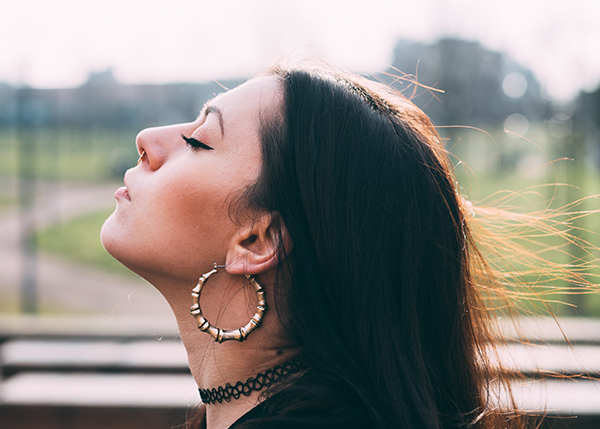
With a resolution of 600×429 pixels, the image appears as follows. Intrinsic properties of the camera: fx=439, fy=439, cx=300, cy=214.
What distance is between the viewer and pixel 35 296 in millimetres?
6297

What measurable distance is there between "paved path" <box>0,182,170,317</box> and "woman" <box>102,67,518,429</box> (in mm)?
A: 4869

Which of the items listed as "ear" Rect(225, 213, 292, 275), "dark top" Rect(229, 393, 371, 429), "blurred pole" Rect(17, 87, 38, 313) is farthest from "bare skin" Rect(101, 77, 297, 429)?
"blurred pole" Rect(17, 87, 38, 313)

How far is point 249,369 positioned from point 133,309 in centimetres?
740

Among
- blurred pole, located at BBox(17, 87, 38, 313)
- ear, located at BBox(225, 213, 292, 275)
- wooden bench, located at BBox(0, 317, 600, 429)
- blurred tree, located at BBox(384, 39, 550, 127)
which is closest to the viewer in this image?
ear, located at BBox(225, 213, 292, 275)

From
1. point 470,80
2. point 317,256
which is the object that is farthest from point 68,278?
point 317,256

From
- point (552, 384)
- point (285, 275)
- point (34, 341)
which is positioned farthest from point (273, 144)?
point (34, 341)

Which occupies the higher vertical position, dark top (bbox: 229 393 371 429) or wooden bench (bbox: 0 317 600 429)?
dark top (bbox: 229 393 371 429)

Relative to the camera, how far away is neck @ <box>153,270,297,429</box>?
1.21 m

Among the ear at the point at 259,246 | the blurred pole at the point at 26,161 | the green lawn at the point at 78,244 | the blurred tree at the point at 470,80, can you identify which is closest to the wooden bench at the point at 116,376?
the blurred pole at the point at 26,161

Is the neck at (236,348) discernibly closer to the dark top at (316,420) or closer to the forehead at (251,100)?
the dark top at (316,420)

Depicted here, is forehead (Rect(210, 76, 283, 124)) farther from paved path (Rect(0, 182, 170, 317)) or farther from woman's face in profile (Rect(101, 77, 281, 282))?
paved path (Rect(0, 182, 170, 317))

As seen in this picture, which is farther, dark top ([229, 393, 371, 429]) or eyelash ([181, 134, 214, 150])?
eyelash ([181, 134, 214, 150])

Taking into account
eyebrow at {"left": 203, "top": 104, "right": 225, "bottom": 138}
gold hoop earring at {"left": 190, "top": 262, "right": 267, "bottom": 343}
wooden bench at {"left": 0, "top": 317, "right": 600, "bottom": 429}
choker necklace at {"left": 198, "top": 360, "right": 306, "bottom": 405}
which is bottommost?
wooden bench at {"left": 0, "top": 317, "right": 600, "bottom": 429}

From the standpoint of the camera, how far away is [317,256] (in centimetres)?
112
